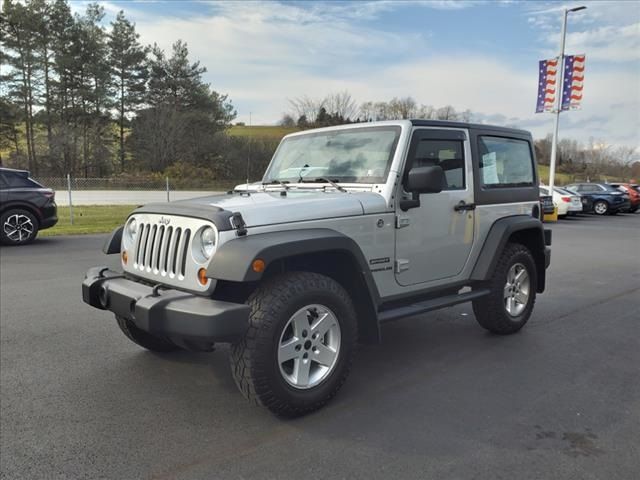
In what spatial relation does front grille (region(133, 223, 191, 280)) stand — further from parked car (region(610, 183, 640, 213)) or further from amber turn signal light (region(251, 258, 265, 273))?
parked car (region(610, 183, 640, 213))

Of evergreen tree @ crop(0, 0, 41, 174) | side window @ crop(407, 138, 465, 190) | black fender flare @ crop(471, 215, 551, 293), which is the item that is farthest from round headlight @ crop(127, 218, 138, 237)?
evergreen tree @ crop(0, 0, 41, 174)

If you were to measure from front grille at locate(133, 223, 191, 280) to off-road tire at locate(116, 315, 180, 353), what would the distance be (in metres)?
0.78

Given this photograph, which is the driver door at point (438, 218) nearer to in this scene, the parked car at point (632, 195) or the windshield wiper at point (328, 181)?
the windshield wiper at point (328, 181)

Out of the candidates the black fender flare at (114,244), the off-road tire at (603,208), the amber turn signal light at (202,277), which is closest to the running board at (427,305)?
the amber turn signal light at (202,277)

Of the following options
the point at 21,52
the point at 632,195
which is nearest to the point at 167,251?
the point at 632,195

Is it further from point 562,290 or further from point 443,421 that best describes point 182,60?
point 443,421

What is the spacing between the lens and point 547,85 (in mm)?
23109

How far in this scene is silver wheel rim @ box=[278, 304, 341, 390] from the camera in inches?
126

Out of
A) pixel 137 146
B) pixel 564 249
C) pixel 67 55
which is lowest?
pixel 564 249

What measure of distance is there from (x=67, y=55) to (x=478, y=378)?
42.9 metres

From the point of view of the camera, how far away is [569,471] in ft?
8.89

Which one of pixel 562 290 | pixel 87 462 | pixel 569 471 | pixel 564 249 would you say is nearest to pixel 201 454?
pixel 87 462

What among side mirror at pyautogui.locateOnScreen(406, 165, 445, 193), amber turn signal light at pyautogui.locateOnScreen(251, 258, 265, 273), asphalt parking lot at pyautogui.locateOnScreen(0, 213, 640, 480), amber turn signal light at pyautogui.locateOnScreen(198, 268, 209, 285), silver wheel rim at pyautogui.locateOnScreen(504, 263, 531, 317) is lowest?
asphalt parking lot at pyautogui.locateOnScreen(0, 213, 640, 480)

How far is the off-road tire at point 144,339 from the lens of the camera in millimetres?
4184
